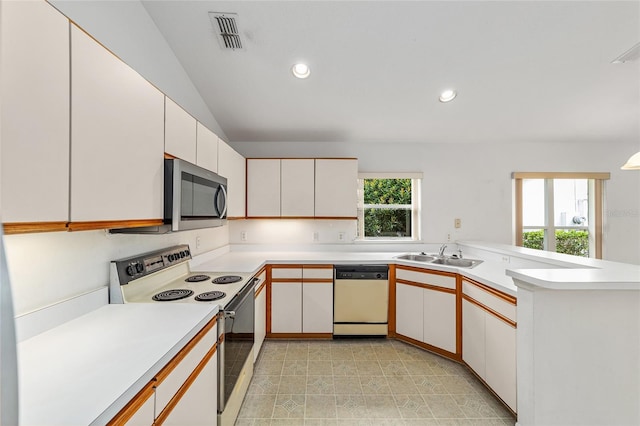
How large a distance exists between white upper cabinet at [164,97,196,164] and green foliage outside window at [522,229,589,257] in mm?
3945

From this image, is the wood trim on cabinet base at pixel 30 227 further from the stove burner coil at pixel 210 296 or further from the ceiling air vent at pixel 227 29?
the ceiling air vent at pixel 227 29

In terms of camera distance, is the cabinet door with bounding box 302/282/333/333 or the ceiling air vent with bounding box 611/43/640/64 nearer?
→ the ceiling air vent with bounding box 611/43/640/64

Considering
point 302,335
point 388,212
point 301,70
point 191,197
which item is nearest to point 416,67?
point 301,70

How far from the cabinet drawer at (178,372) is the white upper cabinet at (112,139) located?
0.63 metres

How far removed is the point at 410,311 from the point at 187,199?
235 centimetres

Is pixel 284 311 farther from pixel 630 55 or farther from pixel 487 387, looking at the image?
pixel 630 55

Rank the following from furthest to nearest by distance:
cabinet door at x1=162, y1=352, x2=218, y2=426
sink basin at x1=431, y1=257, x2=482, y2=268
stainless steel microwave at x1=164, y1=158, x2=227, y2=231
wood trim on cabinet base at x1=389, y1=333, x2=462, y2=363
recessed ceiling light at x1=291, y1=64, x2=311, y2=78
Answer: sink basin at x1=431, y1=257, x2=482, y2=268, wood trim on cabinet base at x1=389, y1=333, x2=462, y2=363, recessed ceiling light at x1=291, y1=64, x2=311, y2=78, stainless steel microwave at x1=164, y1=158, x2=227, y2=231, cabinet door at x1=162, y1=352, x2=218, y2=426

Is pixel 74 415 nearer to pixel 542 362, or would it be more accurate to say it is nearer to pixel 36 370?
pixel 36 370

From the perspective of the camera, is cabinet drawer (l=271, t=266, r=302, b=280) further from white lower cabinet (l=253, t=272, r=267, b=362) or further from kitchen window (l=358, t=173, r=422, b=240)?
kitchen window (l=358, t=173, r=422, b=240)

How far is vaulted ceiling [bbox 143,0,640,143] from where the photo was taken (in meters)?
1.90

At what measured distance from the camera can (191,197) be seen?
1.60 meters

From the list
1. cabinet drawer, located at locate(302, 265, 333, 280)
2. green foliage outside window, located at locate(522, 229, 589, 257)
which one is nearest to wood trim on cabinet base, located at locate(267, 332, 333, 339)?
cabinet drawer, located at locate(302, 265, 333, 280)

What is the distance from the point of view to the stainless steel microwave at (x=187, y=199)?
56.2 inches

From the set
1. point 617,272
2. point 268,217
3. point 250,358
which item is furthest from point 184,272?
point 617,272
